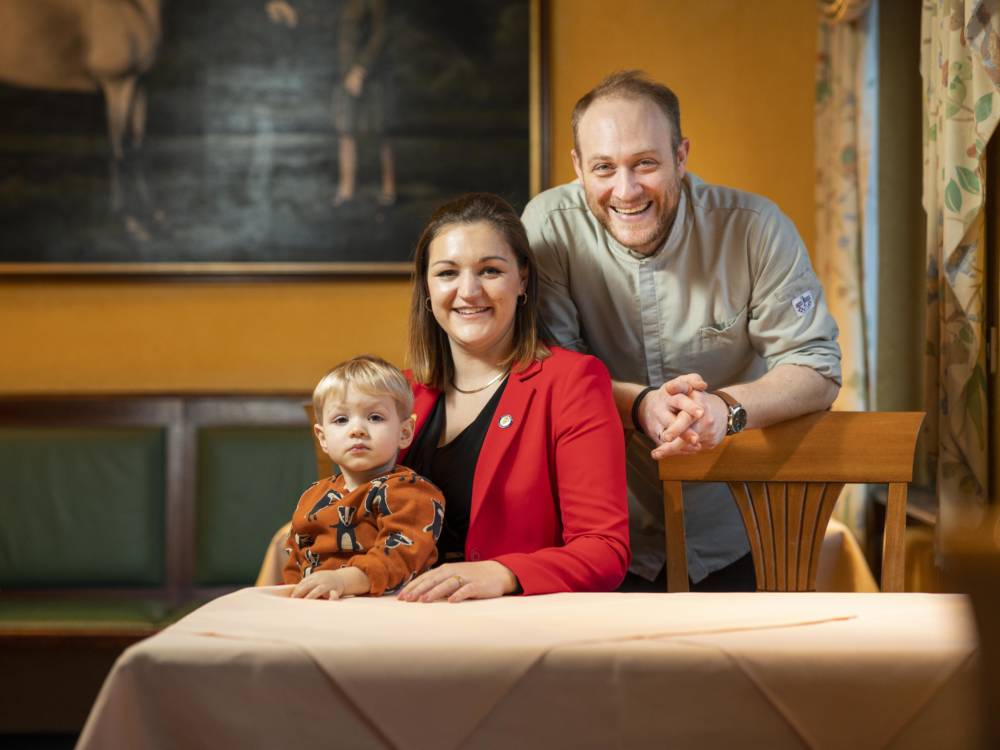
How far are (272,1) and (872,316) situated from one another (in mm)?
2548

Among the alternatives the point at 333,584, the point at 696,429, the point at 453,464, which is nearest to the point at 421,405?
the point at 453,464

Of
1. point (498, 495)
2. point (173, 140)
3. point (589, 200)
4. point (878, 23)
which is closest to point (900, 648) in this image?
point (498, 495)

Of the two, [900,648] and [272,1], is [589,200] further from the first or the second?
[272,1]

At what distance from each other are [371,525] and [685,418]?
613mm

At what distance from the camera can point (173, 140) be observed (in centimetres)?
433

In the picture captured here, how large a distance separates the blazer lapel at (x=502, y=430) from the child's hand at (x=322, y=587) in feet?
1.33

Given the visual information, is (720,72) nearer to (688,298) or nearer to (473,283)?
(688,298)

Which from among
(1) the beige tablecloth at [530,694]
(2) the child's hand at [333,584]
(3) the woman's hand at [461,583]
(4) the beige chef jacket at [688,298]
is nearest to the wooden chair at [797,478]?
(4) the beige chef jacket at [688,298]

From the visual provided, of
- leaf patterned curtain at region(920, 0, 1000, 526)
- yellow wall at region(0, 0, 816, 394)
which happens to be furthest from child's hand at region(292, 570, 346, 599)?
yellow wall at region(0, 0, 816, 394)

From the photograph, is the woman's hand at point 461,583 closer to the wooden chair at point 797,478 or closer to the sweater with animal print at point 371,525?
the sweater with animal print at point 371,525

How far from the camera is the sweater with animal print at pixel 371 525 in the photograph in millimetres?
1650

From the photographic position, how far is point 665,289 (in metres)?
2.32

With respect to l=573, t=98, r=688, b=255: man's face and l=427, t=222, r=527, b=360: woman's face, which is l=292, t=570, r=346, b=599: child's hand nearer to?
l=427, t=222, r=527, b=360: woman's face

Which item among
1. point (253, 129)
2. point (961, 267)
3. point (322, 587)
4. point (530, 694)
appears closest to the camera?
point (530, 694)
